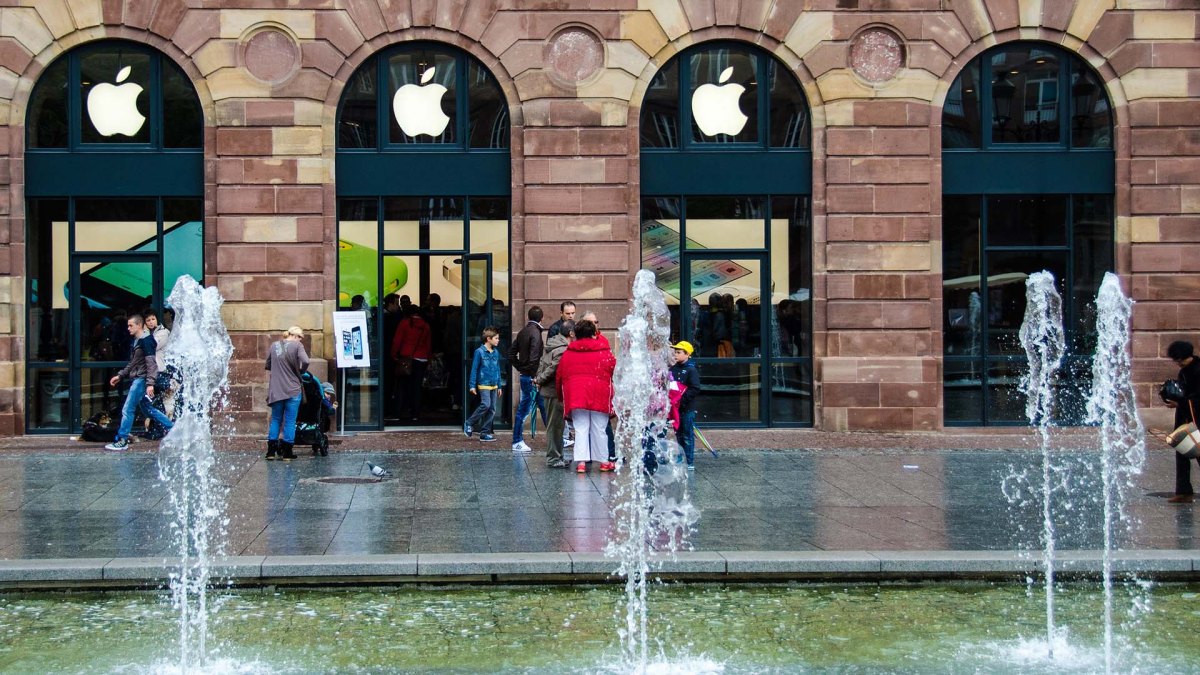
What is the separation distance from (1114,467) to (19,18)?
15.1 metres

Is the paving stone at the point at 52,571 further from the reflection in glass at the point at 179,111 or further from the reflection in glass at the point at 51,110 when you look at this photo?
the reflection in glass at the point at 51,110

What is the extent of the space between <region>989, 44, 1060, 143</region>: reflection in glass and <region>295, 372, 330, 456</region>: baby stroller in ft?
33.0

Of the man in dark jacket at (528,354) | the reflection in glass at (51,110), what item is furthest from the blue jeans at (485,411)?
the reflection in glass at (51,110)

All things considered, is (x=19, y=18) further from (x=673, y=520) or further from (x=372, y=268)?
(x=673, y=520)

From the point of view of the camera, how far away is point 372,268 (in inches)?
815

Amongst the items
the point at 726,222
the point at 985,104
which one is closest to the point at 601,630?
the point at 726,222

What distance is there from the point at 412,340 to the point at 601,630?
1234cm

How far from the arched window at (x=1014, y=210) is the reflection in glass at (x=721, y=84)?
275 centimetres

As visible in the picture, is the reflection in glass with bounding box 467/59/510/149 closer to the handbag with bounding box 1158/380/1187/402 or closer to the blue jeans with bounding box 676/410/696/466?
the blue jeans with bounding box 676/410/696/466

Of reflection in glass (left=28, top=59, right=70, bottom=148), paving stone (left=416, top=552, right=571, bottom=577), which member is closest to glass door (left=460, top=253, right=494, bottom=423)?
reflection in glass (left=28, top=59, right=70, bottom=148)

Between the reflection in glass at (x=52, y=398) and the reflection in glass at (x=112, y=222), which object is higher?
the reflection in glass at (x=112, y=222)

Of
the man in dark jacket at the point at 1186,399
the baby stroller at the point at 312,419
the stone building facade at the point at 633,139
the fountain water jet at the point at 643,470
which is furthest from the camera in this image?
the stone building facade at the point at 633,139

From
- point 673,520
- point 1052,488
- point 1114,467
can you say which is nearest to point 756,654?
point 673,520

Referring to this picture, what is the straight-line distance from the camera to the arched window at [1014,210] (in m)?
20.8
